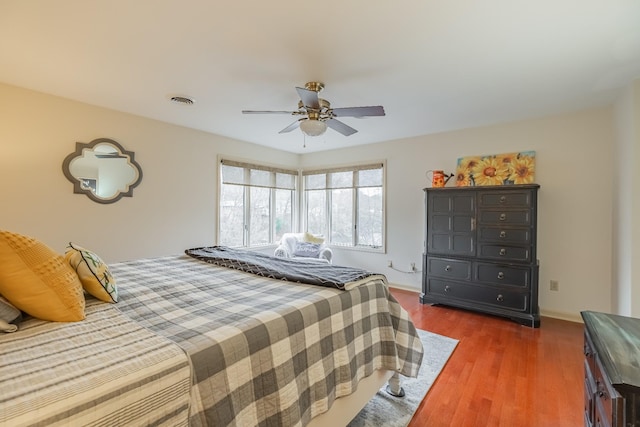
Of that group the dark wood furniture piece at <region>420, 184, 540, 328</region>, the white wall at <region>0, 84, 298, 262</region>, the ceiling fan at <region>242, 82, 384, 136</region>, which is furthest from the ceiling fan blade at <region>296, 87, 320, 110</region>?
the white wall at <region>0, 84, 298, 262</region>

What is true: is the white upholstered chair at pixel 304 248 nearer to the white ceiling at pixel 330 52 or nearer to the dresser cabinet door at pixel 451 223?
the dresser cabinet door at pixel 451 223

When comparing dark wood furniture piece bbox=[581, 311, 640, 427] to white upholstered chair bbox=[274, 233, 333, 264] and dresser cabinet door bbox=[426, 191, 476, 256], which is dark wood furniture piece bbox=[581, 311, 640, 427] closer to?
dresser cabinet door bbox=[426, 191, 476, 256]

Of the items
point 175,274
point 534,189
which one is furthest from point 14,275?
point 534,189

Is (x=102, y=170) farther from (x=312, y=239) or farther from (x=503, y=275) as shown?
(x=503, y=275)

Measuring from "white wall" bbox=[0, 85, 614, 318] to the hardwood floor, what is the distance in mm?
878

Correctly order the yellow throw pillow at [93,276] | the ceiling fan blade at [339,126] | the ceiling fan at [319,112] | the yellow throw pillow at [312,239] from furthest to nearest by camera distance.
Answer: the yellow throw pillow at [312,239] → the ceiling fan blade at [339,126] → the ceiling fan at [319,112] → the yellow throw pillow at [93,276]

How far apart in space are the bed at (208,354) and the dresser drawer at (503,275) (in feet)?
6.76

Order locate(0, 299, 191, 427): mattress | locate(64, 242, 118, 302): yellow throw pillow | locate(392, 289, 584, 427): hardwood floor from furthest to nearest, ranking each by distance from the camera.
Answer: locate(392, 289, 584, 427): hardwood floor → locate(64, 242, 118, 302): yellow throw pillow → locate(0, 299, 191, 427): mattress

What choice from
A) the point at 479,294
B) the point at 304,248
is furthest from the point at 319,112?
the point at 479,294

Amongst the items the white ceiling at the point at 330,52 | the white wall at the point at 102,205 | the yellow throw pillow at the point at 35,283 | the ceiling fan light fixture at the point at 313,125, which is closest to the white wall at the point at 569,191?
the white ceiling at the point at 330,52

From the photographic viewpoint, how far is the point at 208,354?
972 mm

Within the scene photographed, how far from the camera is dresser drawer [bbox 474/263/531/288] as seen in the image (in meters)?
3.30

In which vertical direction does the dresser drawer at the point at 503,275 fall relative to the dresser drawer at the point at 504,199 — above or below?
below

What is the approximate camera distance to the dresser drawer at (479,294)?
333 centimetres
